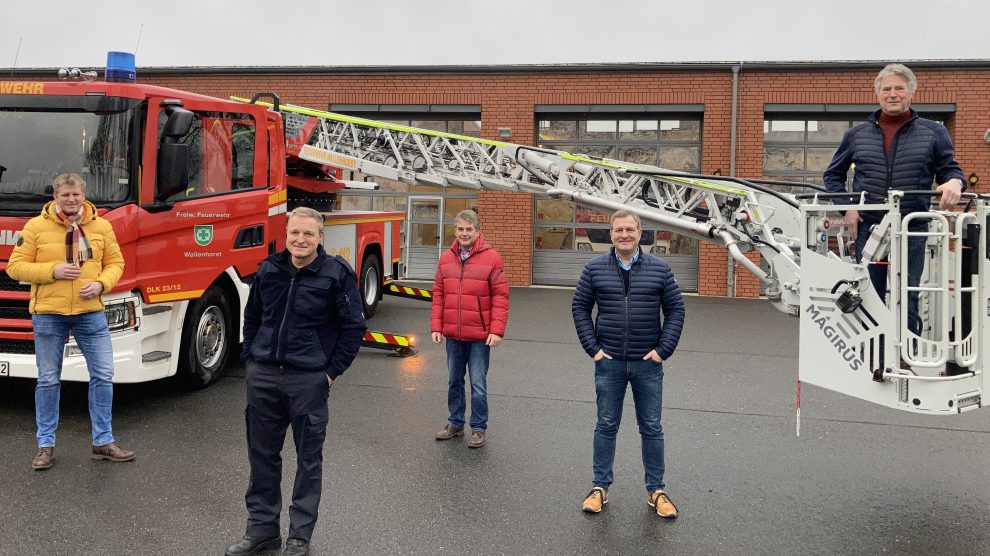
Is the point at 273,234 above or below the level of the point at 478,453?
above

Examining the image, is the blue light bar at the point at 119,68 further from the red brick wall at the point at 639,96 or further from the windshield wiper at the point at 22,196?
the red brick wall at the point at 639,96

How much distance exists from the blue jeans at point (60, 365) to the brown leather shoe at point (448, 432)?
2.21m

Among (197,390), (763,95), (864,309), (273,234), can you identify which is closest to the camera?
(864,309)

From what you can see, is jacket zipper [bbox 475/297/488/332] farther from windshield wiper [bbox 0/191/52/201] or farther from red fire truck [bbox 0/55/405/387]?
windshield wiper [bbox 0/191/52/201]

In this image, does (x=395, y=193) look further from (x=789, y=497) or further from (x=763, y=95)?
(x=789, y=497)

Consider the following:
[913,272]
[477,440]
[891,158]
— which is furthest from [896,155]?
[477,440]

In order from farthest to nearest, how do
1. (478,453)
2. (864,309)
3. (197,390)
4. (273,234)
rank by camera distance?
(273,234) → (197,390) → (478,453) → (864,309)

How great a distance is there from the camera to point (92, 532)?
160 inches

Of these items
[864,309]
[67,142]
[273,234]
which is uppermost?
[67,142]

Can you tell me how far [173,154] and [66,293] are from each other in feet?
5.15

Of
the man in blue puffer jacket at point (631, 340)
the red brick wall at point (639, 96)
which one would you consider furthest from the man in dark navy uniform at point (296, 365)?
the red brick wall at point (639, 96)

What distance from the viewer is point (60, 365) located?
206 inches

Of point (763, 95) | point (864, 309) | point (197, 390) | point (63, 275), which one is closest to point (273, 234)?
point (197, 390)

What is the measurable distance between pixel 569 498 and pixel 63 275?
11.3 ft
